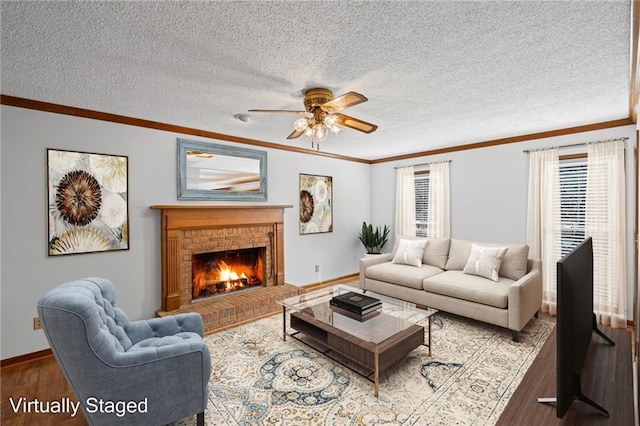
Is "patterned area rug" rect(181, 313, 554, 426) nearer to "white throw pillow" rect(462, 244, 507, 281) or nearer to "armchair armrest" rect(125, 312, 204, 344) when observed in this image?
"armchair armrest" rect(125, 312, 204, 344)

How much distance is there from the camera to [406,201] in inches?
213

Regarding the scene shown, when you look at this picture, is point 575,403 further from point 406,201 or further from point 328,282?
point 406,201

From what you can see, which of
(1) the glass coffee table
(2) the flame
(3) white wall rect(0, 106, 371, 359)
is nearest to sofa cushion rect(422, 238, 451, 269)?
(1) the glass coffee table

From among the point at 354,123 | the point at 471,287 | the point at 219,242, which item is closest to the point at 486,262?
the point at 471,287

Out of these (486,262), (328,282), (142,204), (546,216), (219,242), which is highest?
(142,204)

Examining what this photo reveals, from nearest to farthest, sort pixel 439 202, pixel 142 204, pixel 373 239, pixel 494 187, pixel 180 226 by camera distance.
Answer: pixel 142 204 < pixel 180 226 < pixel 494 187 < pixel 439 202 < pixel 373 239

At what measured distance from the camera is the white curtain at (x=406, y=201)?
17.6 feet

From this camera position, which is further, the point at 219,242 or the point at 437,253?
the point at 437,253

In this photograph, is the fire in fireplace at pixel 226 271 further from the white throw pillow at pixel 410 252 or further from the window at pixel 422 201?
the window at pixel 422 201

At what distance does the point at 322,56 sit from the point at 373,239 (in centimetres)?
403

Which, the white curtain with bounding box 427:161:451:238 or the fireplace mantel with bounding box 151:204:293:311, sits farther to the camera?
the white curtain with bounding box 427:161:451:238

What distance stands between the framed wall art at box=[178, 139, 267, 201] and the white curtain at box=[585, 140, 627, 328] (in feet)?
13.6

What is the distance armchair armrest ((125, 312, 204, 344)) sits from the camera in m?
2.18

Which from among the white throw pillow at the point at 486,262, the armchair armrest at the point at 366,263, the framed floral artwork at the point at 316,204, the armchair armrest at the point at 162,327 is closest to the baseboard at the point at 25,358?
the armchair armrest at the point at 162,327
